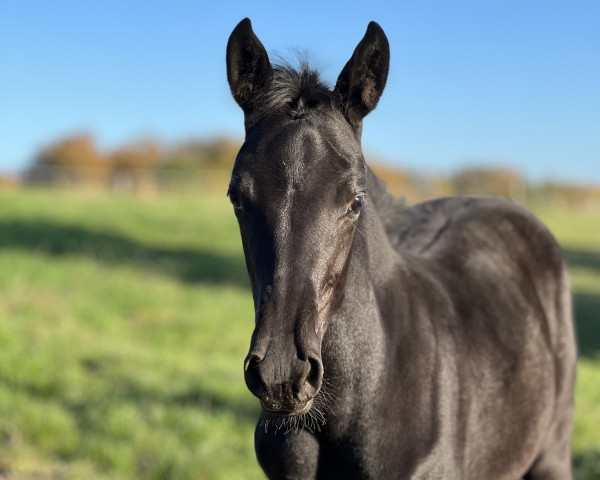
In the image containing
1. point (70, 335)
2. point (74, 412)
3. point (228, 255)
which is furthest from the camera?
point (228, 255)

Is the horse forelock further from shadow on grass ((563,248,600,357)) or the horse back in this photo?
shadow on grass ((563,248,600,357))

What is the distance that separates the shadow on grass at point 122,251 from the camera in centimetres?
1497

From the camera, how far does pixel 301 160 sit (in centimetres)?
249

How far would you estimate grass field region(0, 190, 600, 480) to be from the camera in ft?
18.8

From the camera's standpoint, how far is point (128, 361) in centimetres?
802

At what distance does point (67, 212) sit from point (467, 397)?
1915cm

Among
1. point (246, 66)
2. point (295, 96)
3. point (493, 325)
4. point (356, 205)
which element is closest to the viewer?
point (356, 205)

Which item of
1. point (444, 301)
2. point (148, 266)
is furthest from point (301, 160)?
point (148, 266)

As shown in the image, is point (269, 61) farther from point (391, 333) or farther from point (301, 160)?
point (391, 333)

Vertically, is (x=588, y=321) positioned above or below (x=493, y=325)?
below

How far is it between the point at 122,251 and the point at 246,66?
568 inches

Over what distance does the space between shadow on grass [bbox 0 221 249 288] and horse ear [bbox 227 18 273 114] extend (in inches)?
453

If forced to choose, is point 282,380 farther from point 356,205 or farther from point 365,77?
point 365,77

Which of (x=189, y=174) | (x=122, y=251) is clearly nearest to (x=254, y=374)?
(x=122, y=251)
